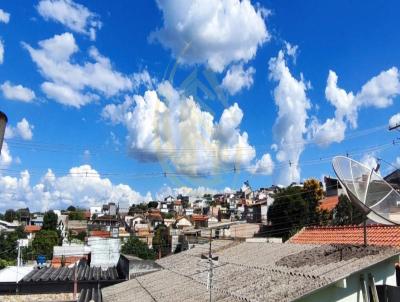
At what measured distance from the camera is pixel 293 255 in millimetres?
13297

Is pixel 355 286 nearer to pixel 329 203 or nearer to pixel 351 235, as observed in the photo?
pixel 351 235

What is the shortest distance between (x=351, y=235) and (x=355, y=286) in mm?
3631

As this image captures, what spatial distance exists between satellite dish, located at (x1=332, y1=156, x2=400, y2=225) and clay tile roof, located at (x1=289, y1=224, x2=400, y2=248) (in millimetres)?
446

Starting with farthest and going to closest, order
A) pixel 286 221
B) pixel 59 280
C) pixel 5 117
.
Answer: pixel 286 221
pixel 59 280
pixel 5 117

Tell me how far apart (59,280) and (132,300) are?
9478 millimetres

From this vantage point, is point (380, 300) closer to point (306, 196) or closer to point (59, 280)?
point (59, 280)

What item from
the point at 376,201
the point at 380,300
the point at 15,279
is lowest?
the point at 15,279

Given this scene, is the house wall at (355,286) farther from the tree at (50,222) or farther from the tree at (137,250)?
the tree at (50,222)

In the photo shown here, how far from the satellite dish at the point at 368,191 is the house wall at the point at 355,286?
4.97 feet

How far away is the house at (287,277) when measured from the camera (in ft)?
33.4

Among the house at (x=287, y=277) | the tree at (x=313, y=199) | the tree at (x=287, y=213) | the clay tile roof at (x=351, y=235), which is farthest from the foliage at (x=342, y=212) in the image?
the house at (x=287, y=277)

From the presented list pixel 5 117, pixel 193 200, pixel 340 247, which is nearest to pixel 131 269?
pixel 340 247

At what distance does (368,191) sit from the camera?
44.3 ft

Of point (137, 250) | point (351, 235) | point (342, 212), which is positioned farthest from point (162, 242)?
point (351, 235)
